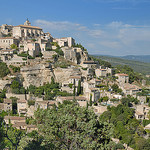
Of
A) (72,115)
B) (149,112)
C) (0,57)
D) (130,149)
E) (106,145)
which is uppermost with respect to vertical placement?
(0,57)

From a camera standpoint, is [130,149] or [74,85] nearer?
[130,149]

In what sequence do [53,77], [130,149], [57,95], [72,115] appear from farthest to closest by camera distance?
[53,77], [57,95], [130,149], [72,115]

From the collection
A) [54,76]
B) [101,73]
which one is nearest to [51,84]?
[54,76]

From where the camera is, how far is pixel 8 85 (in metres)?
34.2

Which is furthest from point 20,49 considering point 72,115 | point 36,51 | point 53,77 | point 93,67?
point 72,115

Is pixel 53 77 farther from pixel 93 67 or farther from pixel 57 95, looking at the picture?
pixel 93 67

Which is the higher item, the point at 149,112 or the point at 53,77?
the point at 53,77

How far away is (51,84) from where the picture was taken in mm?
36281

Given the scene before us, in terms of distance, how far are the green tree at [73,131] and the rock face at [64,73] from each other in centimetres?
2548

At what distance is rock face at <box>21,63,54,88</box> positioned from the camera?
36469 mm

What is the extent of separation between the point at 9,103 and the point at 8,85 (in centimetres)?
486

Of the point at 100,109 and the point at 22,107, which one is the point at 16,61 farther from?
the point at 100,109

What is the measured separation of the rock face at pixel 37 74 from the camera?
36.5m

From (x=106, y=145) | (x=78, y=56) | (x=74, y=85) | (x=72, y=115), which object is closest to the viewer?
(x=106, y=145)
